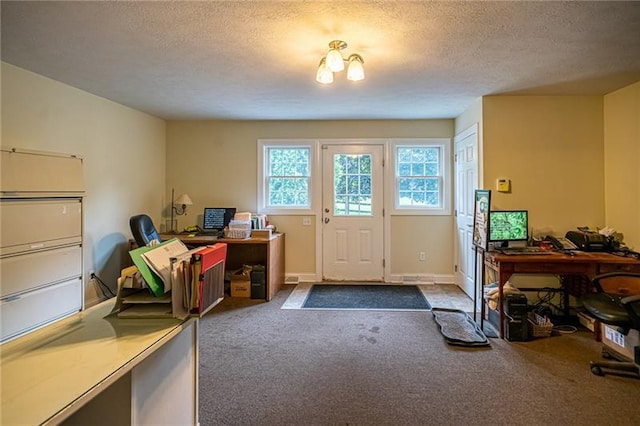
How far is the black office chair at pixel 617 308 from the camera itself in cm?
215

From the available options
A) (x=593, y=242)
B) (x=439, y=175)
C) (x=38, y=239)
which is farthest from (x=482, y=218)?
(x=38, y=239)

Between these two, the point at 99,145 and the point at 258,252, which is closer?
the point at 99,145

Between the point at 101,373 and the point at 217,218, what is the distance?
3841 mm

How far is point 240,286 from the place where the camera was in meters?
4.15

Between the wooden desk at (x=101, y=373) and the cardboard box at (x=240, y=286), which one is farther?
the cardboard box at (x=240, y=286)

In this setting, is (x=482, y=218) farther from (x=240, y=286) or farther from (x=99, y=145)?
(x=99, y=145)

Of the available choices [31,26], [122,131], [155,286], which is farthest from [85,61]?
[155,286]

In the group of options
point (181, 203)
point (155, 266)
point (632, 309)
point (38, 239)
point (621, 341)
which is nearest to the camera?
point (155, 266)

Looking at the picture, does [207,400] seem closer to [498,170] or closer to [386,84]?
[386,84]

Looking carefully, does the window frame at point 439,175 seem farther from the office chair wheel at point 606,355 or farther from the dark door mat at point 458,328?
the office chair wheel at point 606,355

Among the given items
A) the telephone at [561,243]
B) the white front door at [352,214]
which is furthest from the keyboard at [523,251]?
the white front door at [352,214]

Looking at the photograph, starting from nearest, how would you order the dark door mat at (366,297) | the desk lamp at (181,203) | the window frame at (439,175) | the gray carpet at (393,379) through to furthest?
the gray carpet at (393,379), the dark door mat at (366,297), the desk lamp at (181,203), the window frame at (439,175)

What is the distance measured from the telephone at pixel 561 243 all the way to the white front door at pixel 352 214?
2068 mm

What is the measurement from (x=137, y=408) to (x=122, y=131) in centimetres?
377
